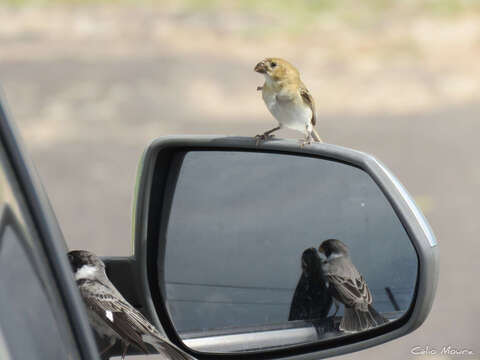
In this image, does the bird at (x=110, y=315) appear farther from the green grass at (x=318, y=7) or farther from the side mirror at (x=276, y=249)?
the green grass at (x=318, y=7)

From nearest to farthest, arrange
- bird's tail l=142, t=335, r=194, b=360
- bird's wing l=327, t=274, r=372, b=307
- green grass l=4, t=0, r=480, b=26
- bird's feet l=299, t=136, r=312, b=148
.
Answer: bird's tail l=142, t=335, r=194, b=360 < bird's wing l=327, t=274, r=372, b=307 < bird's feet l=299, t=136, r=312, b=148 < green grass l=4, t=0, r=480, b=26

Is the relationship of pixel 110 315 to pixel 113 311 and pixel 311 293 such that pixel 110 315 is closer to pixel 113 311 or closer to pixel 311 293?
pixel 113 311

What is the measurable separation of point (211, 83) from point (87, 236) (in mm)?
4559

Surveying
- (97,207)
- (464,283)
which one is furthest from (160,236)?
(97,207)

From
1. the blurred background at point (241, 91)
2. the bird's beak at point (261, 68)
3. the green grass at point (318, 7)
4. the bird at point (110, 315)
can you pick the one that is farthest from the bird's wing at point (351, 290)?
the green grass at point (318, 7)

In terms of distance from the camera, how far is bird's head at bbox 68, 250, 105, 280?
5.74 ft

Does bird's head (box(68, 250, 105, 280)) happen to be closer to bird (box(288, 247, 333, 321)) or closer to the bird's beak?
bird (box(288, 247, 333, 321))

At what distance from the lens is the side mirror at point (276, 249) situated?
2.00m

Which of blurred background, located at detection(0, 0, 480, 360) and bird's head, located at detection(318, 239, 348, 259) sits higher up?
blurred background, located at detection(0, 0, 480, 360)

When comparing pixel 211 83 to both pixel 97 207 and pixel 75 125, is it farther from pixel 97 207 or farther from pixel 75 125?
pixel 97 207

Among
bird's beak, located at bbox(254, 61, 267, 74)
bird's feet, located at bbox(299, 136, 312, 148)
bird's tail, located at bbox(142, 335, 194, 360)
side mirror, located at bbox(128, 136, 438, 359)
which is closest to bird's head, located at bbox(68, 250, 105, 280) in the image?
bird's tail, located at bbox(142, 335, 194, 360)

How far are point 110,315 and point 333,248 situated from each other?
628mm

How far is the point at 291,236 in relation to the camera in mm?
2170

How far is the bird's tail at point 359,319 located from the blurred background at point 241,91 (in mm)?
3131
